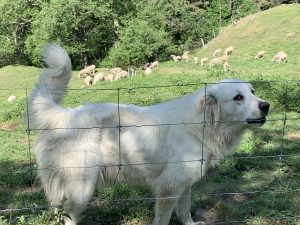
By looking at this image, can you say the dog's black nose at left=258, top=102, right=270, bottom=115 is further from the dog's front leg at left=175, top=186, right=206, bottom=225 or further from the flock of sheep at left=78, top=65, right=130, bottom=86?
the flock of sheep at left=78, top=65, right=130, bottom=86

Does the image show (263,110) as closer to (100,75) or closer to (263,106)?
(263,106)

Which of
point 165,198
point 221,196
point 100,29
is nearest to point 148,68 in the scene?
point 100,29

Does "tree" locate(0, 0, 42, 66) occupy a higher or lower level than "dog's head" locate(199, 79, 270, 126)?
higher

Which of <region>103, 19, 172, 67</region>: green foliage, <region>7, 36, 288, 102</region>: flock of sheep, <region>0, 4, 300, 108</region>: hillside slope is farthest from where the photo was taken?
<region>103, 19, 172, 67</region>: green foliage

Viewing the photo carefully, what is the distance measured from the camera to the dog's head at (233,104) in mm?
3877

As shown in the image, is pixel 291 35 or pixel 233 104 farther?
pixel 291 35

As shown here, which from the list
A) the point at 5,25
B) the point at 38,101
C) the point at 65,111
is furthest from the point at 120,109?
the point at 5,25

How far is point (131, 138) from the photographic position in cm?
402

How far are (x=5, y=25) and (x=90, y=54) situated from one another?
8.03 metres

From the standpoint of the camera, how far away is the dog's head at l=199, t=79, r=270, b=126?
3877 mm

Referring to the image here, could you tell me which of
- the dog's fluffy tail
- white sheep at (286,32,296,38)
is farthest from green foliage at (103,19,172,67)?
the dog's fluffy tail

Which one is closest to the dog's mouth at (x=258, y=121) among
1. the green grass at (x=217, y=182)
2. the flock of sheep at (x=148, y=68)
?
the green grass at (x=217, y=182)

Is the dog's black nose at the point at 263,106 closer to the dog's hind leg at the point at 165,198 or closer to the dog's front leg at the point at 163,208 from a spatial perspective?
the dog's hind leg at the point at 165,198

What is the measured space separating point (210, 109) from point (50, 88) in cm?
156
